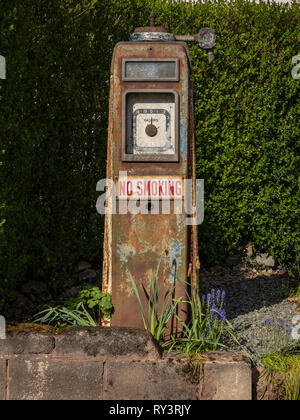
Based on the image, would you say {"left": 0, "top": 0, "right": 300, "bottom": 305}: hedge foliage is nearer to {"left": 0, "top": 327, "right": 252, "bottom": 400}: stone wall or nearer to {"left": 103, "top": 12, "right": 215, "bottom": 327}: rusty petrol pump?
{"left": 103, "top": 12, "right": 215, "bottom": 327}: rusty petrol pump

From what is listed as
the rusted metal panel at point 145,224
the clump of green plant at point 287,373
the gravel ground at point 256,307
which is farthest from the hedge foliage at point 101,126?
the clump of green plant at point 287,373

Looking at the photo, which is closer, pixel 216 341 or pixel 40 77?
pixel 216 341

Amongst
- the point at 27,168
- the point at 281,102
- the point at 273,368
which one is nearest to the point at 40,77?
the point at 27,168

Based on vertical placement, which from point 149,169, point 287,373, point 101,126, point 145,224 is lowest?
point 287,373

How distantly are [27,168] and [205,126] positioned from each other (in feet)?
6.84

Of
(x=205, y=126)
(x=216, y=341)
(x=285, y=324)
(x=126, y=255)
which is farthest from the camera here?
(x=205, y=126)

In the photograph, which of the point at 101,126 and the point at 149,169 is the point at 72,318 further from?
the point at 101,126

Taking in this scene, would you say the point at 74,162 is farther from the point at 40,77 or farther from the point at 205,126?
the point at 205,126

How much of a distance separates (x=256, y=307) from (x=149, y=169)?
1911 millimetres

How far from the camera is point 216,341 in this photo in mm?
3914

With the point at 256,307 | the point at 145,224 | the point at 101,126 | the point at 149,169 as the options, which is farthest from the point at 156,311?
the point at 101,126

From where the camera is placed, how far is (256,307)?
5.32m

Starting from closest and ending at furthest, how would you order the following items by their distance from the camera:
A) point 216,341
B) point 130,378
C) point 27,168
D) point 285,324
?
point 130,378, point 216,341, point 285,324, point 27,168

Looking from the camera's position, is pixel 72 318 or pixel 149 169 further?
pixel 72 318
